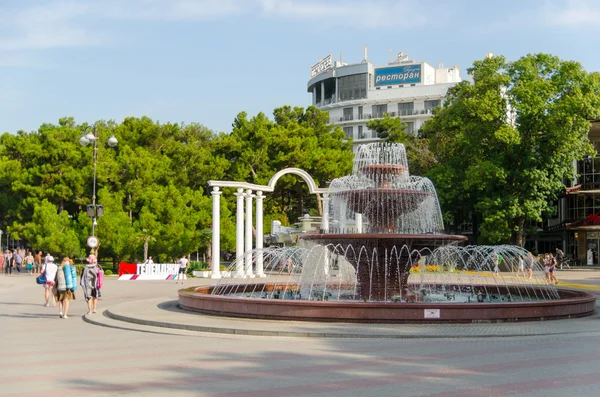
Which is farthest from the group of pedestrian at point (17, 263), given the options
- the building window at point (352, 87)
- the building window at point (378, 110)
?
the building window at point (352, 87)

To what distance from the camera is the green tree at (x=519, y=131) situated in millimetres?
44562

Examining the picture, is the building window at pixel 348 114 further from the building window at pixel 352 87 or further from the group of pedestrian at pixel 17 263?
the group of pedestrian at pixel 17 263

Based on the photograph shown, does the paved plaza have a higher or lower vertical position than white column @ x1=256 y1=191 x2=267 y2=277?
lower

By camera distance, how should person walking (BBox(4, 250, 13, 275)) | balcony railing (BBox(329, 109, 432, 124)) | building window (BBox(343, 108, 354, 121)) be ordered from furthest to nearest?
building window (BBox(343, 108, 354, 121)) < balcony railing (BBox(329, 109, 432, 124)) < person walking (BBox(4, 250, 13, 275))

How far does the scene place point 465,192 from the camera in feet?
165

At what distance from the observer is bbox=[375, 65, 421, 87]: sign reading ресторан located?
86438 mm

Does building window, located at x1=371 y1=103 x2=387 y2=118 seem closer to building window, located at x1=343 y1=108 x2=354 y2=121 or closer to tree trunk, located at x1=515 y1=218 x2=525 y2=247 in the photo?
building window, located at x1=343 y1=108 x2=354 y2=121

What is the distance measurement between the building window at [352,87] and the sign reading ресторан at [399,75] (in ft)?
6.96

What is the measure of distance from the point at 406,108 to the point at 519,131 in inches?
1574

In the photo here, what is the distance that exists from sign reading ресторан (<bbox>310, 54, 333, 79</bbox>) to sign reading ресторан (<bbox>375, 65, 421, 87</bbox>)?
9.29 meters

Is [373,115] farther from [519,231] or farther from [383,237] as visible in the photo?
[383,237]

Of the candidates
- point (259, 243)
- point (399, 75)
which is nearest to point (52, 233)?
point (259, 243)

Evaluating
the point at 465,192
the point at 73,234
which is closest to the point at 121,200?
the point at 73,234

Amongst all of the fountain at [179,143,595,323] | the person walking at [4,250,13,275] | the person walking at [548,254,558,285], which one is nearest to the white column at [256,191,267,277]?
the fountain at [179,143,595,323]
